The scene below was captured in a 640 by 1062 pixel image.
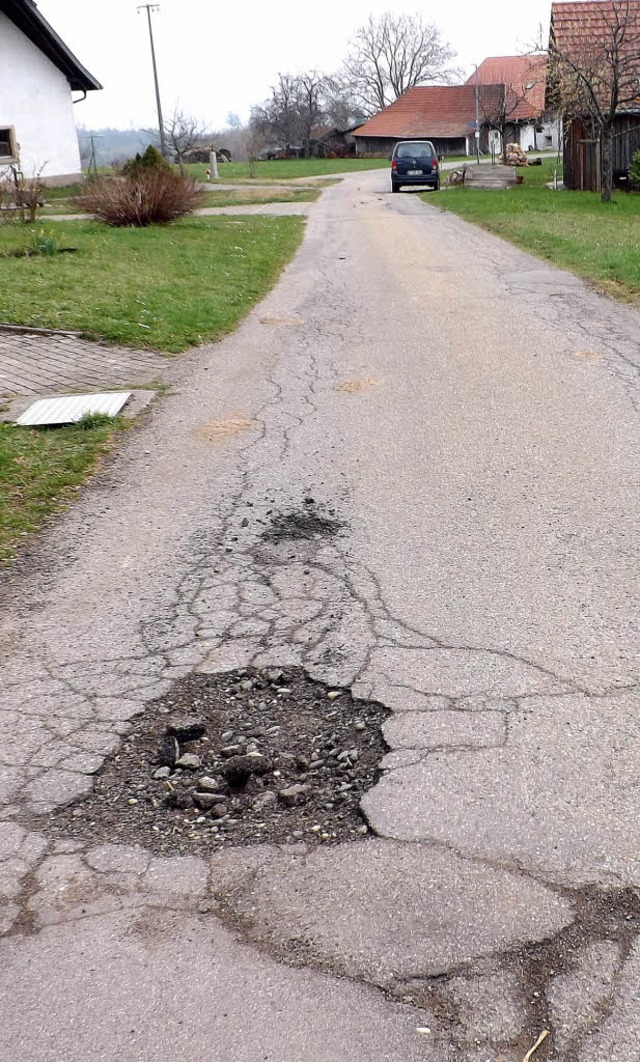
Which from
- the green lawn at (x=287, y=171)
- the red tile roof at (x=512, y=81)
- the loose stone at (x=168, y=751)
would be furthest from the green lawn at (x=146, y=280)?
the red tile roof at (x=512, y=81)

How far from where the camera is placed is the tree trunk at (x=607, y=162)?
23250mm

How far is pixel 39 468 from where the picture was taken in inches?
238

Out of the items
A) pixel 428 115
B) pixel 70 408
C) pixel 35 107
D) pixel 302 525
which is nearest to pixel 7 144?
pixel 35 107

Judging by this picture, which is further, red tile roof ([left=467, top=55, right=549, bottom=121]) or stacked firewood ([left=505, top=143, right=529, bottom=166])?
red tile roof ([left=467, top=55, right=549, bottom=121])

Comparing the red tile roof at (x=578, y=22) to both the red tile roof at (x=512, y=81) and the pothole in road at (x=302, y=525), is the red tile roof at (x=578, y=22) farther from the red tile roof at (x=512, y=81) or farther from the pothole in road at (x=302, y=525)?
the red tile roof at (x=512, y=81)

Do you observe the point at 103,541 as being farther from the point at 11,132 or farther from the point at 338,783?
the point at 11,132

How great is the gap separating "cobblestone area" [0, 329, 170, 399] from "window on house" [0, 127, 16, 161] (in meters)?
24.1

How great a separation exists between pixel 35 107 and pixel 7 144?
1667mm

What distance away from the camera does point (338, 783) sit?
3.03 meters

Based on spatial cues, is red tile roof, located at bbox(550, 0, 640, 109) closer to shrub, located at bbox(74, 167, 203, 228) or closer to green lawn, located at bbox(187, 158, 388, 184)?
shrub, located at bbox(74, 167, 203, 228)

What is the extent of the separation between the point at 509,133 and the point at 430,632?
7247 cm

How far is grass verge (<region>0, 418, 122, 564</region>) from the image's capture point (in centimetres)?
527

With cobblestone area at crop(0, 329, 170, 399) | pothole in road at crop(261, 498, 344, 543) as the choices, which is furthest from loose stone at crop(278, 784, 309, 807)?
cobblestone area at crop(0, 329, 170, 399)

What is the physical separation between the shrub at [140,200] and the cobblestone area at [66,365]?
11.1m
